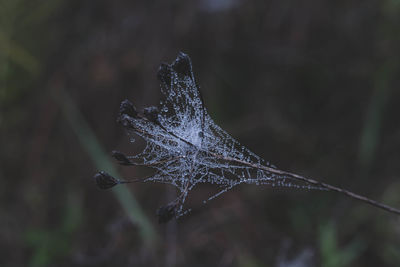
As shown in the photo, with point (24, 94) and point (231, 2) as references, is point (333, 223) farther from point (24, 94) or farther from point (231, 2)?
point (24, 94)

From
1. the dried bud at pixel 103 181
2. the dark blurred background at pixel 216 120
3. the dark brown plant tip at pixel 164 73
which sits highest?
the dark blurred background at pixel 216 120

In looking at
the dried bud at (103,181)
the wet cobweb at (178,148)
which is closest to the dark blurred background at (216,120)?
the wet cobweb at (178,148)

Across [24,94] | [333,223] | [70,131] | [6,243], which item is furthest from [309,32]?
[6,243]

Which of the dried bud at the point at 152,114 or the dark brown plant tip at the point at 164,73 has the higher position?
the dark brown plant tip at the point at 164,73

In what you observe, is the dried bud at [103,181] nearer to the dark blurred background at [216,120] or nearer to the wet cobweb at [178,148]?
the wet cobweb at [178,148]

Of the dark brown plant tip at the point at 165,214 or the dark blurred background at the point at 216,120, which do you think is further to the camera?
the dark blurred background at the point at 216,120

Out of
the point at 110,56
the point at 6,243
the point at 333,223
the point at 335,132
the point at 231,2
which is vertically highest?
the point at 231,2

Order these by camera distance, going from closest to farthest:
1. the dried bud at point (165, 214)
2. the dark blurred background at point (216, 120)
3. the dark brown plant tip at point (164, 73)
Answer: the dried bud at point (165, 214) → the dark brown plant tip at point (164, 73) → the dark blurred background at point (216, 120)

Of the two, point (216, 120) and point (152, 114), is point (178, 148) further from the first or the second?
point (216, 120)
